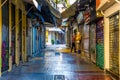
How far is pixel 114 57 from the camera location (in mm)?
14734

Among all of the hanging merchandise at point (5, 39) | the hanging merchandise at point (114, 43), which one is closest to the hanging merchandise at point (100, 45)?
the hanging merchandise at point (114, 43)

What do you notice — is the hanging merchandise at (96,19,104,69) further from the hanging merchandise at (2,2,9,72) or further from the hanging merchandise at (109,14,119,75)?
the hanging merchandise at (2,2,9,72)

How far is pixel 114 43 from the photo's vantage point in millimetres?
14820

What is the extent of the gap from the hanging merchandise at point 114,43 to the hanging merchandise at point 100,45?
1608 millimetres

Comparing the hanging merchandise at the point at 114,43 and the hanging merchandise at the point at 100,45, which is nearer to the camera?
the hanging merchandise at the point at 114,43

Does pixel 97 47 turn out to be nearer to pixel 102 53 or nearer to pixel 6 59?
pixel 102 53

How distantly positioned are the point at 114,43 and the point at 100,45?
10.8 feet

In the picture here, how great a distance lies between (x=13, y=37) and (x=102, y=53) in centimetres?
474

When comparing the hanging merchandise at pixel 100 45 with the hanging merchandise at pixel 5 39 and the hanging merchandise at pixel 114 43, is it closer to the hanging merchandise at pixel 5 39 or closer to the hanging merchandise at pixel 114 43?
the hanging merchandise at pixel 114 43

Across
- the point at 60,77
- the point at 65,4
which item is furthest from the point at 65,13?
the point at 65,4

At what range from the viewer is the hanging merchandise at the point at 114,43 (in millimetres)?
14019

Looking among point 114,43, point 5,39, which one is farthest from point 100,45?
point 5,39

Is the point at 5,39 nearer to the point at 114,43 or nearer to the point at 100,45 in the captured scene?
the point at 114,43

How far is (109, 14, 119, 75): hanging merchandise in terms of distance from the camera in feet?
46.0
